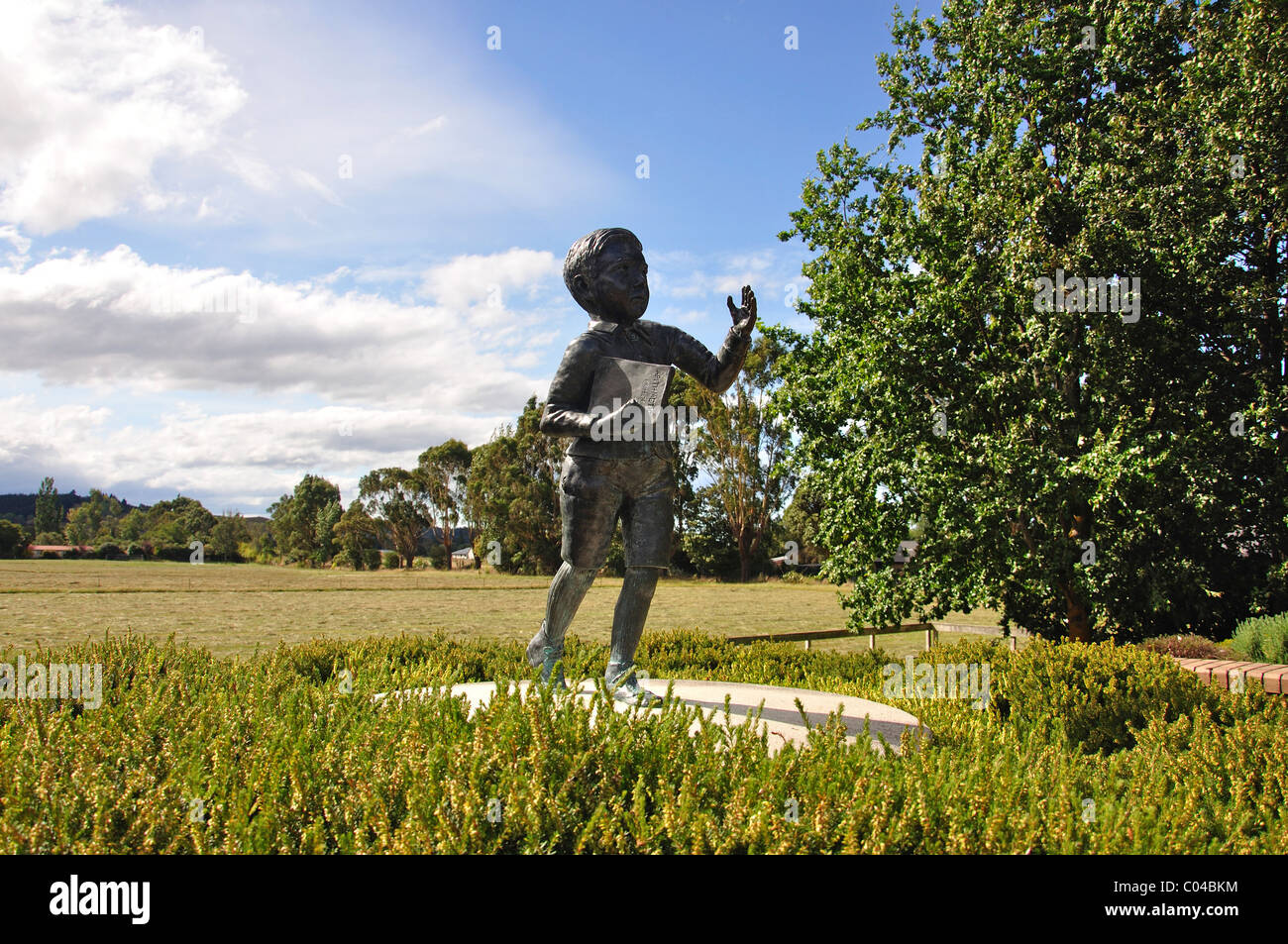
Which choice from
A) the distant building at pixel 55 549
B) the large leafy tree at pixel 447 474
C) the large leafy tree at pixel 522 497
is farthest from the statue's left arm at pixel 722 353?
the distant building at pixel 55 549

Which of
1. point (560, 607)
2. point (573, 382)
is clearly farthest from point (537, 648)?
point (573, 382)

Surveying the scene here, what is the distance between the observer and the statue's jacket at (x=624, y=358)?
492 centimetres

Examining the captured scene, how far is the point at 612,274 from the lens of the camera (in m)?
5.12

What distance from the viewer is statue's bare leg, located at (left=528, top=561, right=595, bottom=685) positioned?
16.8 ft

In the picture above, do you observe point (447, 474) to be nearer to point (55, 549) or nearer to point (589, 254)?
point (55, 549)

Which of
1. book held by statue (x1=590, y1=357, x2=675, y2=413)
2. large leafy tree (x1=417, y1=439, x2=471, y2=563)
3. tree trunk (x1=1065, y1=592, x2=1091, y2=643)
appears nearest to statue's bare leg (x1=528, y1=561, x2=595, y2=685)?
book held by statue (x1=590, y1=357, x2=675, y2=413)

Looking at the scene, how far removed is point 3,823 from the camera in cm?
261

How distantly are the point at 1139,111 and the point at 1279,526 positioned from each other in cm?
557

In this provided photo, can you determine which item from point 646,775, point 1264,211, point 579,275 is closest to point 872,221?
point 1264,211

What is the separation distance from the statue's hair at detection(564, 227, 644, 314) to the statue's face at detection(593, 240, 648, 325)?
30 mm

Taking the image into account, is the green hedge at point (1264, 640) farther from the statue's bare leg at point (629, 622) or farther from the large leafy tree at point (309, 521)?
the large leafy tree at point (309, 521)

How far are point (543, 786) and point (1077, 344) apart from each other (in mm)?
9618

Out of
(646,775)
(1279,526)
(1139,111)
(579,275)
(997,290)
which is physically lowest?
(646,775)
